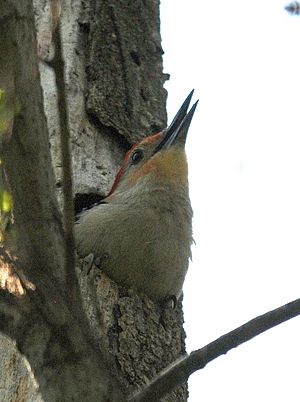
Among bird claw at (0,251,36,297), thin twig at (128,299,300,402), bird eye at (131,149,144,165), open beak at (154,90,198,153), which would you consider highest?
open beak at (154,90,198,153)

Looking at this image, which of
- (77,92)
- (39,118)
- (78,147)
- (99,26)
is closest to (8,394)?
(39,118)

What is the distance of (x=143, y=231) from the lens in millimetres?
4465

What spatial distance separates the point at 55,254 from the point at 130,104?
248cm

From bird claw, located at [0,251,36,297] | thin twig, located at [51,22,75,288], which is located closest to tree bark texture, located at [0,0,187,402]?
bird claw, located at [0,251,36,297]

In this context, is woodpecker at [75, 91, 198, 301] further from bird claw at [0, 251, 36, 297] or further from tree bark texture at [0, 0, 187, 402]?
bird claw at [0, 251, 36, 297]

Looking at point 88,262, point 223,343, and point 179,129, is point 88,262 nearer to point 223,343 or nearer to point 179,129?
point 179,129

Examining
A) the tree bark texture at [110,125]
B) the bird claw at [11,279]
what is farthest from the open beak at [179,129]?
the bird claw at [11,279]

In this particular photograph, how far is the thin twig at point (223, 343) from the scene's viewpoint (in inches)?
109

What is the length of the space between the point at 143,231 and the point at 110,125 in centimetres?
87

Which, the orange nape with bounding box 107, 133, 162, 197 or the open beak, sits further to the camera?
the open beak

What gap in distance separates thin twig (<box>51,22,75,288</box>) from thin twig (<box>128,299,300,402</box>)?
0.40 metres

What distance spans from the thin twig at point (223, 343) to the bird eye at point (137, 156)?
242 centimetres

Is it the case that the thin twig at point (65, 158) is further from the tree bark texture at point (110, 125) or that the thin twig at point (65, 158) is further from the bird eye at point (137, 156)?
the bird eye at point (137, 156)

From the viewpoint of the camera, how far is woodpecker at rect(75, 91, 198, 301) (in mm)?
4355
